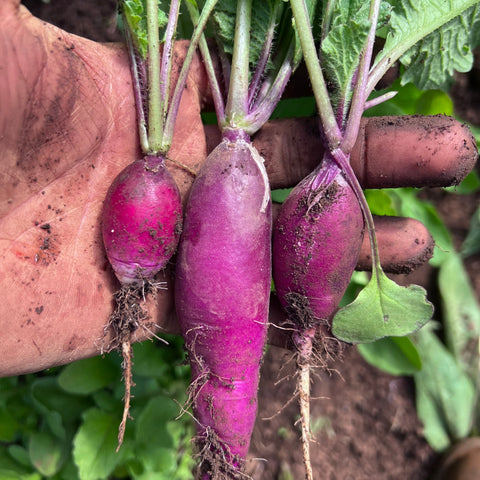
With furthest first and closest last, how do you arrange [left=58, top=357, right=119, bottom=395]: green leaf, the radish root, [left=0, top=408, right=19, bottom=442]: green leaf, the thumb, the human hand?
[left=0, top=408, right=19, bottom=442]: green leaf, [left=58, top=357, right=119, bottom=395]: green leaf, the radish root, the human hand, the thumb

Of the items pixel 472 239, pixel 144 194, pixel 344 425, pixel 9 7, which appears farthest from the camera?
pixel 472 239

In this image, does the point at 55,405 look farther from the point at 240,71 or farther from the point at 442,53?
the point at 442,53

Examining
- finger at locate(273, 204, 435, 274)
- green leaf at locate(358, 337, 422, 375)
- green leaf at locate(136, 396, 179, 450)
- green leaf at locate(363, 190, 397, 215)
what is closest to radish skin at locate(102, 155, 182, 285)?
finger at locate(273, 204, 435, 274)

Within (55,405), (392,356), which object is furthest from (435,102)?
(55,405)

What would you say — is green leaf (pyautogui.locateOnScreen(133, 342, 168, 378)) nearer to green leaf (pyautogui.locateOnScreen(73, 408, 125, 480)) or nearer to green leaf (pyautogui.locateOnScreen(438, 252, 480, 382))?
green leaf (pyautogui.locateOnScreen(73, 408, 125, 480))

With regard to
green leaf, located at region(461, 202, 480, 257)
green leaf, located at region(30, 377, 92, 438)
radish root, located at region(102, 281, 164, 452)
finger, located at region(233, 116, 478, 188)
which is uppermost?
finger, located at region(233, 116, 478, 188)

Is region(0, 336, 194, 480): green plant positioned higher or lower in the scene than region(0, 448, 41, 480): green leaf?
higher
